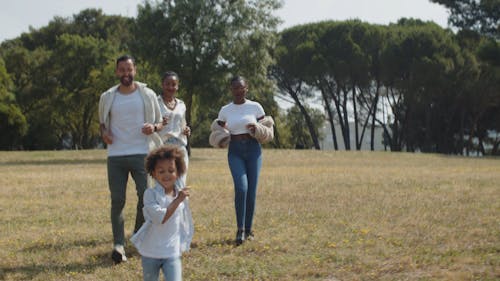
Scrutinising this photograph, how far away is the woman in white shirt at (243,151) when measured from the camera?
8320mm

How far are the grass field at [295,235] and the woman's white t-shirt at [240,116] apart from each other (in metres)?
1.38

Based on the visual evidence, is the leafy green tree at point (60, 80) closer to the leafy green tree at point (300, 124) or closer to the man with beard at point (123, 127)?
the leafy green tree at point (300, 124)

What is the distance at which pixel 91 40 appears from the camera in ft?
163

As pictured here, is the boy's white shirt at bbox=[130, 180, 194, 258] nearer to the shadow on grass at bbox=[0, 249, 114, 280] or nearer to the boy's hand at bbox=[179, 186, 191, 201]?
the boy's hand at bbox=[179, 186, 191, 201]

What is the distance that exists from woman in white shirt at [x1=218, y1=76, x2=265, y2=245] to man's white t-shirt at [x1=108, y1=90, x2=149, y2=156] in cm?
139

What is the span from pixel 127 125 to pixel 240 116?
1648 millimetres

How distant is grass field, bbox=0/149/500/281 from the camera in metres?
6.86

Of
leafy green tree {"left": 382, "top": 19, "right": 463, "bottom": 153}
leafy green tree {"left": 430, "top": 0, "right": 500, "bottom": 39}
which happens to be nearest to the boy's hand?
leafy green tree {"left": 430, "top": 0, "right": 500, "bottom": 39}

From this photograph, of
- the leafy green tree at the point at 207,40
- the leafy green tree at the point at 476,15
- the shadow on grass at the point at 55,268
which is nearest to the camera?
the shadow on grass at the point at 55,268

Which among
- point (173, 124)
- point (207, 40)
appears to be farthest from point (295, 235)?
point (207, 40)

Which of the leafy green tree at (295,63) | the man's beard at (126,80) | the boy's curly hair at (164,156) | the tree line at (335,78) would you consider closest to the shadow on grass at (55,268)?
the man's beard at (126,80)

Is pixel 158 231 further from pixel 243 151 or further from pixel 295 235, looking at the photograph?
pixel 295 235

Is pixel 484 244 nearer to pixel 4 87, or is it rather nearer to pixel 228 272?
pixel 228 272

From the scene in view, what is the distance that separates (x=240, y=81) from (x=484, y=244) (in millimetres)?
3457
